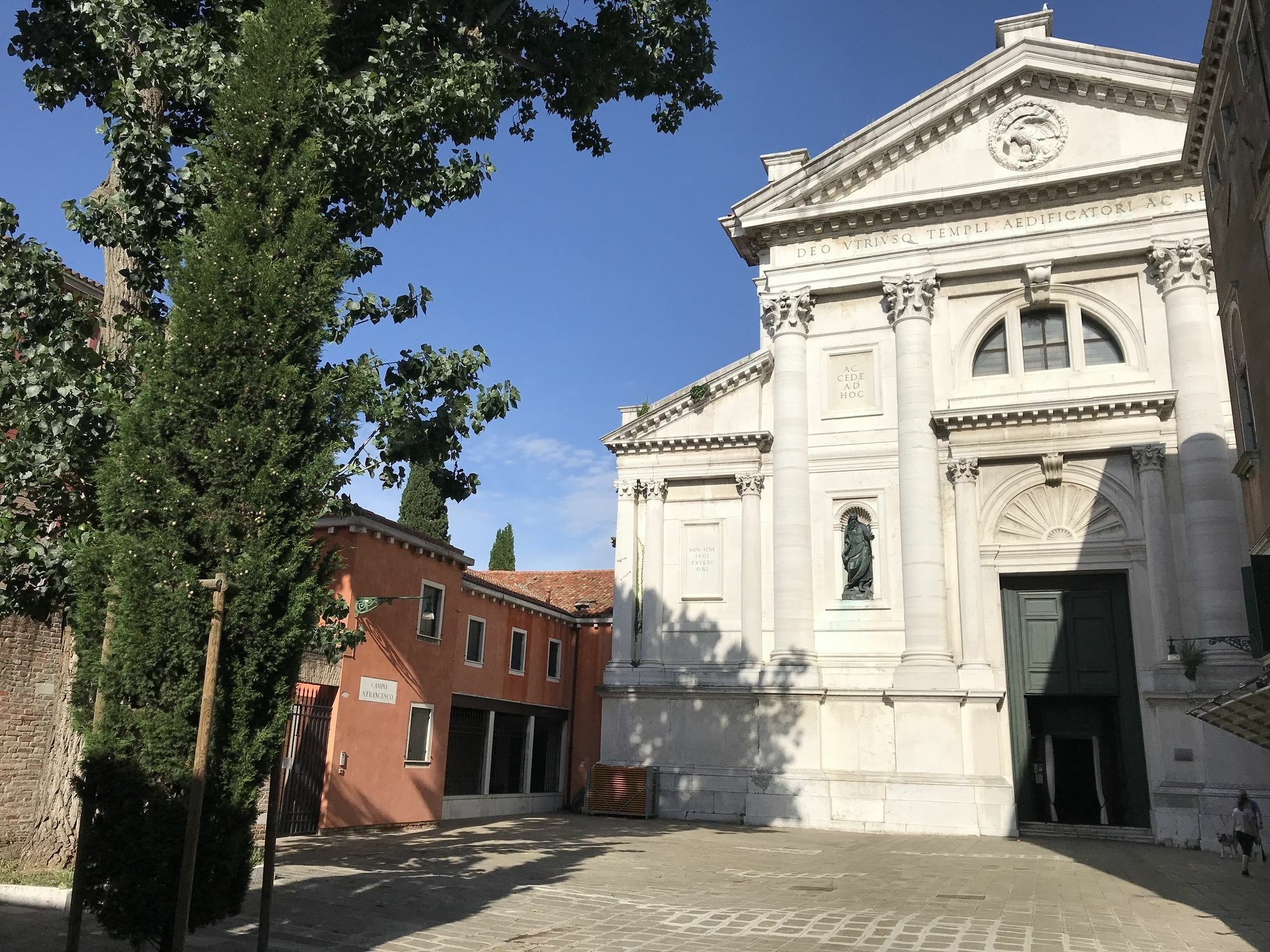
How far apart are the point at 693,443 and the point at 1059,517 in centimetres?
921

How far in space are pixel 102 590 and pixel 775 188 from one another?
22.0 m

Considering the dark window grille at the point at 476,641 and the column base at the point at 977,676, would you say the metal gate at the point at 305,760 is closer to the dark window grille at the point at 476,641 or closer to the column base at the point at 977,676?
the dark window grille at the point at 476,641

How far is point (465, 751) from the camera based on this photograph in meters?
24.8

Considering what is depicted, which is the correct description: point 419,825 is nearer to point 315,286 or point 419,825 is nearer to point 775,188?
point 315,286

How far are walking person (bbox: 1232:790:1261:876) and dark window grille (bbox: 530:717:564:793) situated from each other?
17.7m

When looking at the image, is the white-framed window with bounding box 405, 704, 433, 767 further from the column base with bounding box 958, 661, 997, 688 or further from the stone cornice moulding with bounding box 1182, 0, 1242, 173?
the stone cornice moulding with bounding box 1182, 0, 1242, 173

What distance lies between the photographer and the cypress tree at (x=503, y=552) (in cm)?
5094

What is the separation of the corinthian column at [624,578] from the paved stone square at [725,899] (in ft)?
24.6

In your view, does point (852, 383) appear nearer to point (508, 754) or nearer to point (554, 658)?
point (554, 658)

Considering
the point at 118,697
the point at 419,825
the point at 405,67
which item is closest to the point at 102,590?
the point at 118,697

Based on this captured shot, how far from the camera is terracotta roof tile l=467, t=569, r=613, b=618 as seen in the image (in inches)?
1253

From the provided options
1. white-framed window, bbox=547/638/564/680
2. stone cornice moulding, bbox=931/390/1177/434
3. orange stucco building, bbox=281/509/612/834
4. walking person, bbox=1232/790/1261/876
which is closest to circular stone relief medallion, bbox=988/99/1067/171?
stone cornice moulding, bbox=931/390/1177/434

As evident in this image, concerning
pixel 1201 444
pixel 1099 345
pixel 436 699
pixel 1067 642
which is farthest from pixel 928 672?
pixel 436 699

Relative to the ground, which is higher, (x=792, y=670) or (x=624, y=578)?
(x=624, y=578)
